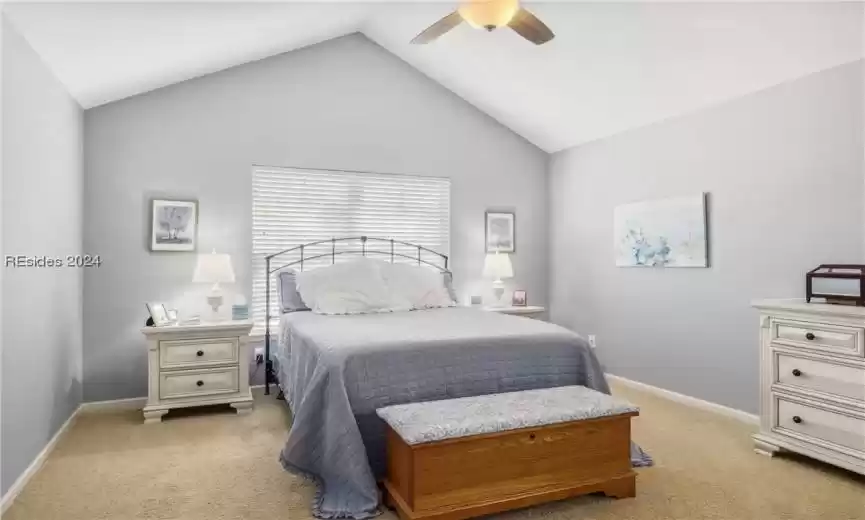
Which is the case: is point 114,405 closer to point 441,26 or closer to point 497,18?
point 441,26

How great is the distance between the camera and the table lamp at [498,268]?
16.3 ft

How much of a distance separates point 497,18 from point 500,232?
9.50ft

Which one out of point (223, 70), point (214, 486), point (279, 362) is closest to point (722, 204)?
point (279, 362)

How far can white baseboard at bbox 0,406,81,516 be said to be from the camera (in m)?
2.38

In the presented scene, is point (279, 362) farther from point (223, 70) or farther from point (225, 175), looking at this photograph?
point (223, 70)

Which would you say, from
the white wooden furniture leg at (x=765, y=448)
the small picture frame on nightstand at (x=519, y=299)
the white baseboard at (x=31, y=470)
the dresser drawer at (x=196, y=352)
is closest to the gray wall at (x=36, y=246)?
the white baseboard at (x=31, y=470)

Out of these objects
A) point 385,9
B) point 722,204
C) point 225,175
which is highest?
point 385,9

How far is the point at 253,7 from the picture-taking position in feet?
10.8

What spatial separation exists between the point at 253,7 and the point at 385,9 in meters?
1.24

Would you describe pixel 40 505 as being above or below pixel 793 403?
below

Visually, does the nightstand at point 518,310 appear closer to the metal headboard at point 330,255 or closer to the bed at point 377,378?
the metal headboard at point 330,255

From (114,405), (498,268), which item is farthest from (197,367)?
(498,268)

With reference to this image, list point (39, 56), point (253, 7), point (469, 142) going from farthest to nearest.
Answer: point (469, 142) → point (253, 7) → point (39, 56)

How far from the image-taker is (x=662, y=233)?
4.30 metres
